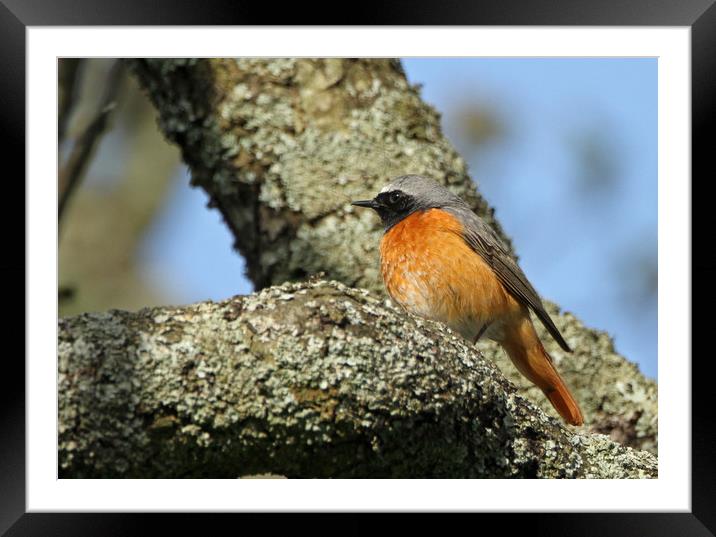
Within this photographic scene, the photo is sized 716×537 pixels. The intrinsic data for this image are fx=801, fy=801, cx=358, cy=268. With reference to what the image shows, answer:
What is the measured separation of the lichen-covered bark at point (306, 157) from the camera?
19.3ft

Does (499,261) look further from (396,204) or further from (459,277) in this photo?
(396,204)

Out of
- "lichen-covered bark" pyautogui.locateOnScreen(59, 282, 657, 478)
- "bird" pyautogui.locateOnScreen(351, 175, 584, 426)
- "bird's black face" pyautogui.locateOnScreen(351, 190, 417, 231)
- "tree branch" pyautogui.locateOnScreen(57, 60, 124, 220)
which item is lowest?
"lichen-covered bark" pyautogui.locateOnScreen(59, 282, 657, 478)

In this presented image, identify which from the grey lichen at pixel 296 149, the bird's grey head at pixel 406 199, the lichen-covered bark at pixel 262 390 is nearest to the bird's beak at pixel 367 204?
the bird's grey head at pixel 406 199

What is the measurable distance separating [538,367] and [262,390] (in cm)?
279

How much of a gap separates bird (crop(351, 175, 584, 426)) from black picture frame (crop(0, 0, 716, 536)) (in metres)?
1.57

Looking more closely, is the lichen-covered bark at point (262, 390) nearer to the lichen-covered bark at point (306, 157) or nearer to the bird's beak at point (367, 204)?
the bird's beak at point (367, 204)

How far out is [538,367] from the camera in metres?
5.50

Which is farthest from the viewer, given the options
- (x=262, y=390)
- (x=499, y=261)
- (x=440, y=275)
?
(x=499, y=261)

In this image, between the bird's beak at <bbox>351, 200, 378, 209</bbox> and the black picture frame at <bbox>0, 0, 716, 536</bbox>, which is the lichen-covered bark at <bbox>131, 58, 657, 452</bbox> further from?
the black picture frame at <bbox>0, 0, 716, 536</bbox>

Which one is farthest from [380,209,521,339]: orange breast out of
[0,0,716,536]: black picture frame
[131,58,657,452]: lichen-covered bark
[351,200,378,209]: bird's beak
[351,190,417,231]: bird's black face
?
[0,0,716,536]: black picture frame

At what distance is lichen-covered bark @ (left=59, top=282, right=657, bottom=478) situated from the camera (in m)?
3.15
